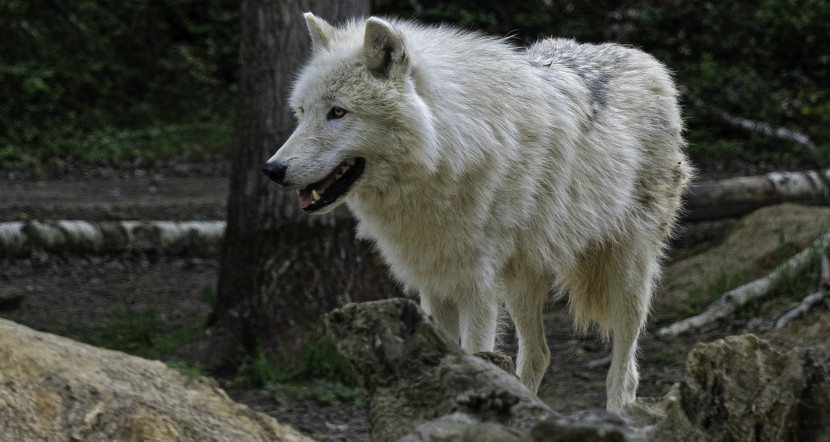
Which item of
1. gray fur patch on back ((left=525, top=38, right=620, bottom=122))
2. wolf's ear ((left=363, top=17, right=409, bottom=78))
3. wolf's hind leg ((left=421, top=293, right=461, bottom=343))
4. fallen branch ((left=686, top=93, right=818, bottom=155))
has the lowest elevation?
fallen branch ((left=686, top=93, right=818, bottom=155))

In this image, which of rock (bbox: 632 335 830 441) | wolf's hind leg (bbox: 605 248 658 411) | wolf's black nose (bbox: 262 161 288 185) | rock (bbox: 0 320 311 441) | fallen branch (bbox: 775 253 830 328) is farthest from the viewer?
fallen branch (bbox: 775 253 830 328)

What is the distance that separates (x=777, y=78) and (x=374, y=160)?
10.2 m

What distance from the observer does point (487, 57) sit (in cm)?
451

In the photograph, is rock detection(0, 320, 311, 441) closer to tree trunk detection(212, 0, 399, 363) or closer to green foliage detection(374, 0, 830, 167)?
tree trunk detection(212, 0, 399, 363)

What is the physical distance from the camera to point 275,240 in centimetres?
642

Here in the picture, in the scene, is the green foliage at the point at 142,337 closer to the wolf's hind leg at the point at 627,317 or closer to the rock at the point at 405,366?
the wolf's hind leg at the point at 627,317

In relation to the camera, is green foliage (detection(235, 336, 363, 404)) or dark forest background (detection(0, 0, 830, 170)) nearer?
green foliage (detection(235, 336, 363, 404))

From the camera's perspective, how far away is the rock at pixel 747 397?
219 centimetres

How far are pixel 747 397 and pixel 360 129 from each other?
217 cm

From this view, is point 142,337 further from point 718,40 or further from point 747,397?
point 718,40

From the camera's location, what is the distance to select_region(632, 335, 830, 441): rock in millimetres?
2188

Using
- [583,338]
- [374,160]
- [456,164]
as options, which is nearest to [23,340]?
[374,160]

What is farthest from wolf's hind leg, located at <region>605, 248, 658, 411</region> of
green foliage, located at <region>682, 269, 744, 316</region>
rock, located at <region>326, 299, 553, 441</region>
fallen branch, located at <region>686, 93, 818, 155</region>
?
fallen branch, located at <region>686, 93, 818, 155</region>

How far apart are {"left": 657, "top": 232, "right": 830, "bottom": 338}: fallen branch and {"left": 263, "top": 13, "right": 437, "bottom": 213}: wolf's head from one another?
354 cm
